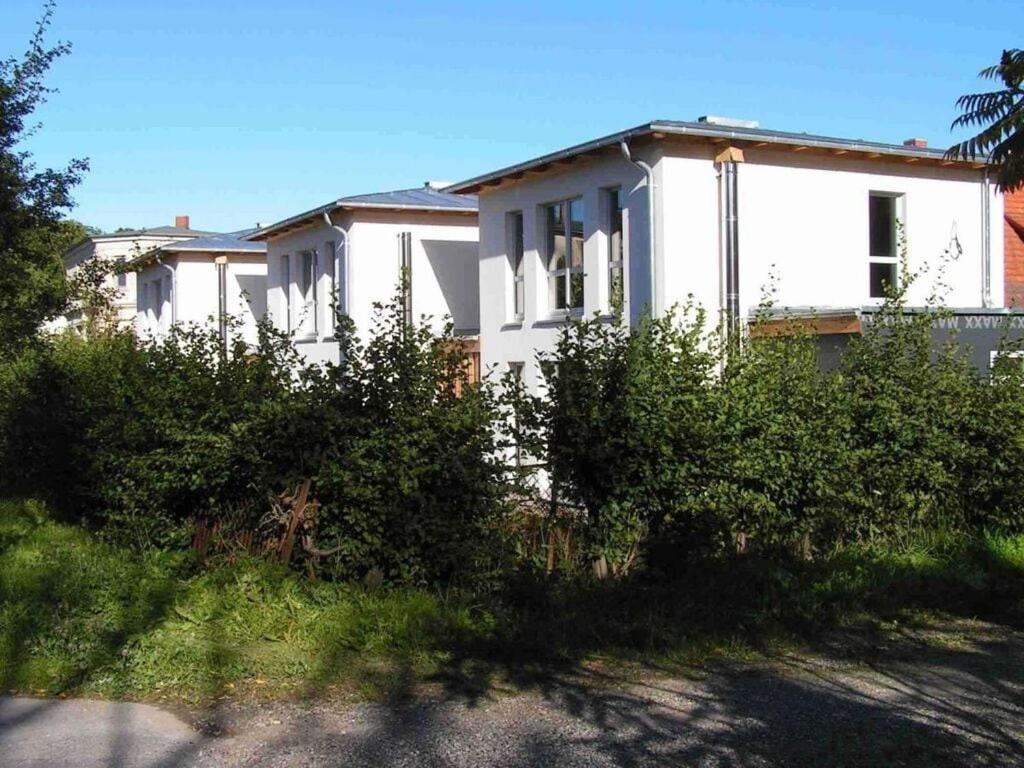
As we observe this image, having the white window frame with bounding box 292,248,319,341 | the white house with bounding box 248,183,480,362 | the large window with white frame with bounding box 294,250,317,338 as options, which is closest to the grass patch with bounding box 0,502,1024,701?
the white house with bounding box 248,183,480,362

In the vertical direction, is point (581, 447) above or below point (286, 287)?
below

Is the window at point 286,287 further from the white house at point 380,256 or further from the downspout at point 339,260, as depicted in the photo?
the downspout at point 339,260

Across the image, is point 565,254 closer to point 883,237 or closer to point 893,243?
point 883,237

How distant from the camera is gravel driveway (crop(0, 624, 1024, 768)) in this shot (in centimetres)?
536

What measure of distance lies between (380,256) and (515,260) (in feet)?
15.1

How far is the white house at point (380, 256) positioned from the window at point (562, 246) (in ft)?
9.81

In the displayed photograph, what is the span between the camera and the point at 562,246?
1977 centimetres

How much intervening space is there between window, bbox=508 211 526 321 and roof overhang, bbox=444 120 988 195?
0.74 metres

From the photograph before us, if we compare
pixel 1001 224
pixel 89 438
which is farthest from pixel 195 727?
pixel 1001 224

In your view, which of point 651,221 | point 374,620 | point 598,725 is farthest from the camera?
point 651,221

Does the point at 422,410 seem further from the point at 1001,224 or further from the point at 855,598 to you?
the point at 1001,224

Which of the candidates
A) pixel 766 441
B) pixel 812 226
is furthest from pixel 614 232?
pixel 766 441

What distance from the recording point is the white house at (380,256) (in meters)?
24.1

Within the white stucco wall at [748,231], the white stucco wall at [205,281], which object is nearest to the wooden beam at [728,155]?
the white stucco wall at [748,231]
